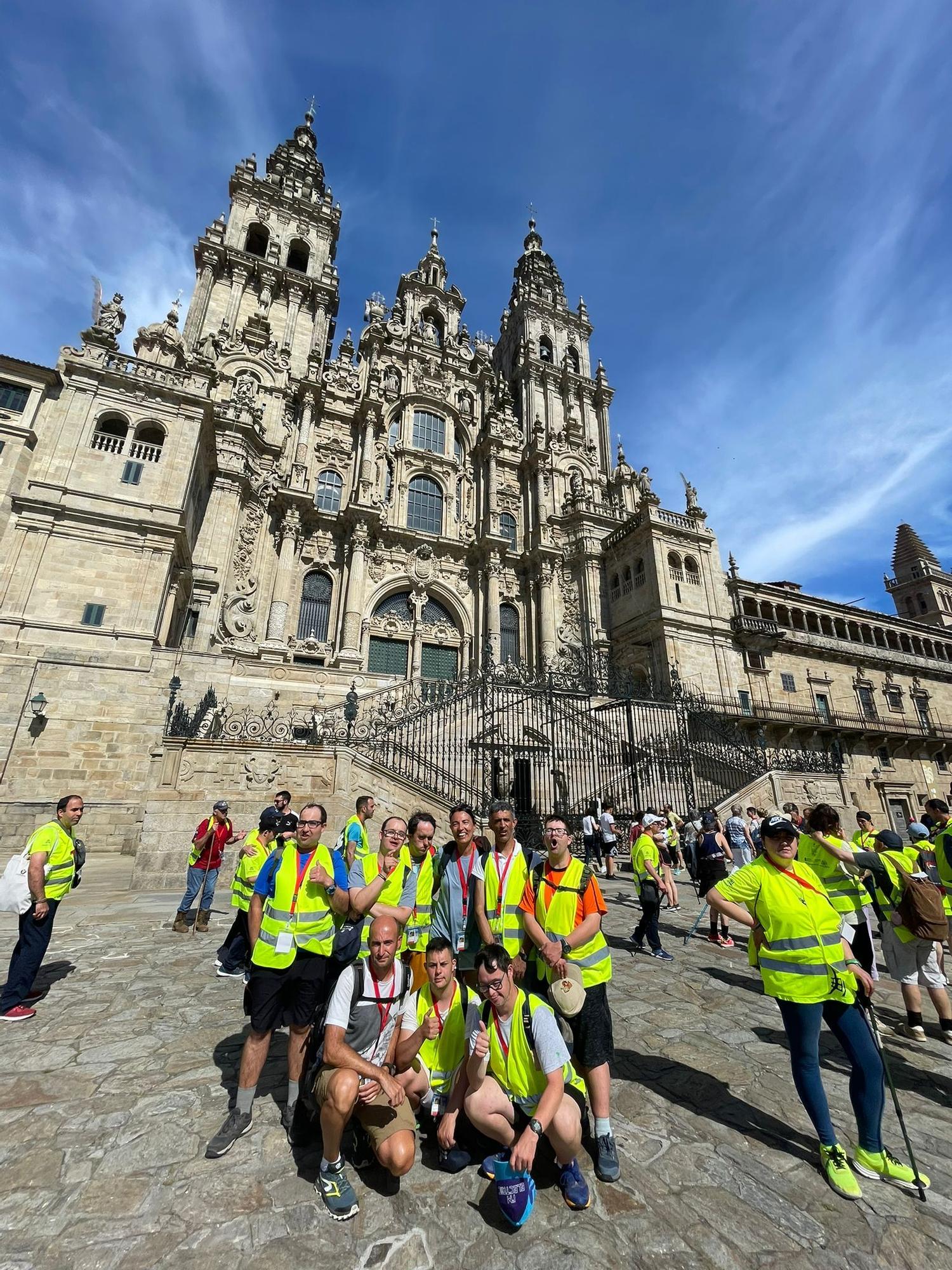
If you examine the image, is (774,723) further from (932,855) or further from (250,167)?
(250,167)

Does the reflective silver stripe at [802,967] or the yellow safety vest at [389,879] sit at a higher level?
the yellow safety vest at [389,879]

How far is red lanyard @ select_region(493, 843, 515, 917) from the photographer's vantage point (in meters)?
3.83

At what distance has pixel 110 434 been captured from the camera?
669 inches

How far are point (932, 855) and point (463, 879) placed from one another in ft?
15.8

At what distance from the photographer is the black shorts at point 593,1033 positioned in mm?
3020

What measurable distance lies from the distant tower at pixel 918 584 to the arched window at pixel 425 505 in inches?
1767

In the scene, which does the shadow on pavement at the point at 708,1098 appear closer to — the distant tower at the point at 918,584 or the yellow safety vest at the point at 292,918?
the yellow safety vest at the point at 292,918

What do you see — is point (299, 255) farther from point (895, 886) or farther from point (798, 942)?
point (798, 942)

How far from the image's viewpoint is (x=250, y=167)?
98.5 feet

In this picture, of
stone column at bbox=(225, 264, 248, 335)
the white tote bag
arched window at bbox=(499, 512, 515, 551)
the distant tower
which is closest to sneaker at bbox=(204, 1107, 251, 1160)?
the white tote bag

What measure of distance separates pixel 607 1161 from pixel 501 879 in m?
1.58

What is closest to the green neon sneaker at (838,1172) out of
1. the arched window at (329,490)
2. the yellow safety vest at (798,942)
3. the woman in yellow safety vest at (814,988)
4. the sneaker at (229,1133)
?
the woman in yellow safety vest at (814,988)

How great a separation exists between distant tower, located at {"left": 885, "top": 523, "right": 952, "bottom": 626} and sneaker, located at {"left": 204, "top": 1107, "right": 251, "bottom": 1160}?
5887 cm

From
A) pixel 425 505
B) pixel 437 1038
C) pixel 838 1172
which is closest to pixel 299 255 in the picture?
pixel 425 505
